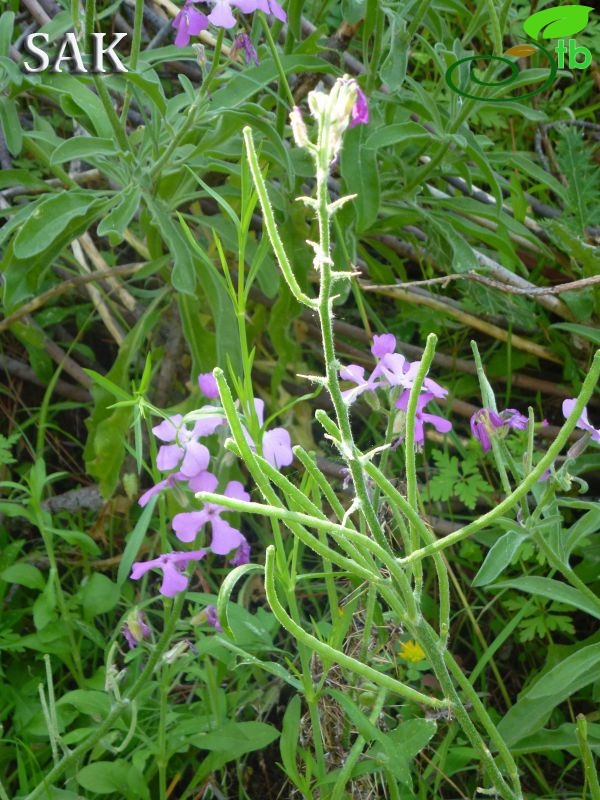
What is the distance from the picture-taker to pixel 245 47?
181 cm

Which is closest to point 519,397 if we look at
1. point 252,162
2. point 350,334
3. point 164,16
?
point 350,334

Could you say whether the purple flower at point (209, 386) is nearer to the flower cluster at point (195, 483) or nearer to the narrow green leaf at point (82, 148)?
the flower cluster at point (195, 483)

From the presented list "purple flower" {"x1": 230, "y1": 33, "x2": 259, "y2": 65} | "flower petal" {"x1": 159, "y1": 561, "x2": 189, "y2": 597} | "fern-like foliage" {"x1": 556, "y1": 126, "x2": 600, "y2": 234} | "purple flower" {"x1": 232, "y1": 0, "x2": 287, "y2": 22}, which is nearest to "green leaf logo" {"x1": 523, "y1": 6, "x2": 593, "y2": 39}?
"fern-like foliage" {"x1": 556, "y1": 126, "x2": 600, "y2": 234}

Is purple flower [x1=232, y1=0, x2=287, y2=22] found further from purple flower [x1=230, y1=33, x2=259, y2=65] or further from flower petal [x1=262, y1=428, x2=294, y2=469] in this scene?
flower petal [x1=262, y1=428, x2=294, y2=469]

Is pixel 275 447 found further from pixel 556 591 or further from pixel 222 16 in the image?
pixel 222 16

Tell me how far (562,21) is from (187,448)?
1559 mm

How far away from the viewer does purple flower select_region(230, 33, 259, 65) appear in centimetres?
178

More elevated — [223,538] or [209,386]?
[209,386]

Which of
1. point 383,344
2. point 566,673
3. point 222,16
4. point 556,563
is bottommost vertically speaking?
point 566,673

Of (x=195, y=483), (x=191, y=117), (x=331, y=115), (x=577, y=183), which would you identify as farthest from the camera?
(x=577, y=183)

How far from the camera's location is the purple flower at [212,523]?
1352mm

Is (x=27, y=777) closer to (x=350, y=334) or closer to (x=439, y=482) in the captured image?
(x=439, y=482)

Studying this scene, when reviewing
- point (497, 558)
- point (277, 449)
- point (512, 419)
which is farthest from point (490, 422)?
point (277, 449)

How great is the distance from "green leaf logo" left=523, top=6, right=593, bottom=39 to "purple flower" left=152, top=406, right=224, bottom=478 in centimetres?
137
